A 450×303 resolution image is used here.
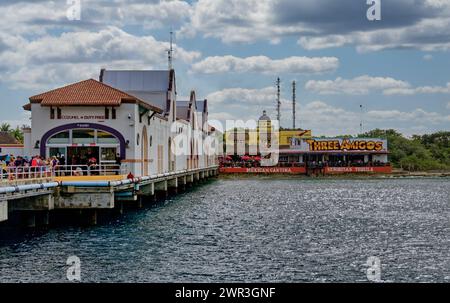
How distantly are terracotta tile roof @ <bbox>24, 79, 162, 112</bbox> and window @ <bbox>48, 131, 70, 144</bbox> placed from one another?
2048 millimetres

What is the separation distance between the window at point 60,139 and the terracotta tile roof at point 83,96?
6.72ft

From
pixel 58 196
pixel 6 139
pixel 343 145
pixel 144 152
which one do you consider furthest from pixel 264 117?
pixel 58 196

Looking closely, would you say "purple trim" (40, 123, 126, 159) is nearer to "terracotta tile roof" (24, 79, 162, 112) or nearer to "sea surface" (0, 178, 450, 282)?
"terracotta tile roof" (24, 79, 162, 112)

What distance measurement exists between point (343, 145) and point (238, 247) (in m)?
95.8

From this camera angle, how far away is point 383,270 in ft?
91.4

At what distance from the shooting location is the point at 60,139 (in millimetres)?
49656

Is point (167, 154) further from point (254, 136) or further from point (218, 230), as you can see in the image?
point (254, 136)

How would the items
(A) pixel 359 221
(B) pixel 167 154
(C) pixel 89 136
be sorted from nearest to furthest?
(A) pixel 359 221 → (C) pixel 89 136 → (B) pixel 167 154

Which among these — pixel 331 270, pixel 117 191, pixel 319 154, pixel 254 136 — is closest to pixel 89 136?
pixel 117 191

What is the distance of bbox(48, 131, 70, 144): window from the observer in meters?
49.6

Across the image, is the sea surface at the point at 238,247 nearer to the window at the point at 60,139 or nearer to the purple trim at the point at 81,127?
→ the purple trim at the point at 81,127

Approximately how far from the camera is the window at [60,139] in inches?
1954

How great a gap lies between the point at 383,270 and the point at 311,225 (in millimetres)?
15818

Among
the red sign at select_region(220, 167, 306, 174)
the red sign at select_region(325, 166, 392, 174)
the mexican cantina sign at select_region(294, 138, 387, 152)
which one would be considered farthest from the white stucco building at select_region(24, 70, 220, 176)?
the mexican cantina sign at select_region(294, 138, 387, 152)
